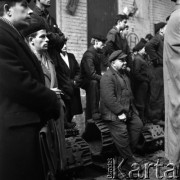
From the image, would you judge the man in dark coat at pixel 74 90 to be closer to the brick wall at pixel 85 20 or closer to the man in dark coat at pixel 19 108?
the brick wall at pixel 85 20

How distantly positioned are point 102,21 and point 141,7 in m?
1.70

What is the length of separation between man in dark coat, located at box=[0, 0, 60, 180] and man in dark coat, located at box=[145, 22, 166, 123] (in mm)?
5037

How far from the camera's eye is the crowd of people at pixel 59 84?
213cm

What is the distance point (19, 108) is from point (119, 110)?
3.13m

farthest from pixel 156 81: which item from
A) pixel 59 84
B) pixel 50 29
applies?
pixel 50 29

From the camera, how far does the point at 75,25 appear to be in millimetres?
7797

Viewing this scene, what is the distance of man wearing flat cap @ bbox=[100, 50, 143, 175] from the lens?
5109 mm

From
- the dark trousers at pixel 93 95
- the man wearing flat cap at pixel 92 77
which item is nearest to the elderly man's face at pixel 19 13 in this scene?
the man wearing flat cap at pixel 92 77

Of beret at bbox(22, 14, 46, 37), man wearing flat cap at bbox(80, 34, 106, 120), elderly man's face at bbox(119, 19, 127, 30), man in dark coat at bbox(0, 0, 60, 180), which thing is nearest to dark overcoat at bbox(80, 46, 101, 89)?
man wearing flat cap at bbox(80, 34, 106, 120)

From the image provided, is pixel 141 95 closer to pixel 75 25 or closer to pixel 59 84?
pixel 75 25

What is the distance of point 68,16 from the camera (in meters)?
7.64

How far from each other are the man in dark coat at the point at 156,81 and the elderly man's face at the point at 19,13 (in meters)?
5.06

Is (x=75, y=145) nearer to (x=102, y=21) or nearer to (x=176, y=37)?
(x=176, y=37)

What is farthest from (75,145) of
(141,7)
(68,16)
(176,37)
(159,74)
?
(141,7)
